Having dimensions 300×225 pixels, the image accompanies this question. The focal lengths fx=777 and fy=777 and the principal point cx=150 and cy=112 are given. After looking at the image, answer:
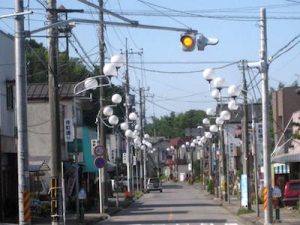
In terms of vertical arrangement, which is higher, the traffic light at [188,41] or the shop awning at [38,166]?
the traffic light at [188,41]

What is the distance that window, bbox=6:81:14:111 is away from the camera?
39.6 metres

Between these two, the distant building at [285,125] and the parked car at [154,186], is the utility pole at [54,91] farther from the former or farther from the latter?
the parked car at [154,186]

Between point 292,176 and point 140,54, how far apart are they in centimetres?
3173

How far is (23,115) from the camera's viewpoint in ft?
71.1

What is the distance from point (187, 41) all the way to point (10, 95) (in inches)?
865

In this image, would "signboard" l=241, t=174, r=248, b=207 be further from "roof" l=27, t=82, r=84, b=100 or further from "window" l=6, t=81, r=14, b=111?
"window" l=6, t=81, r=14, b=111

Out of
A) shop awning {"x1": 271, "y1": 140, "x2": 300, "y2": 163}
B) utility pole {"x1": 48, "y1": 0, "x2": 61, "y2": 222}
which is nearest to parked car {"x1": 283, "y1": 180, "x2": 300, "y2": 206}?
shop awning {"x1": 271, "y1": 140, "x2": 300, "y2": 163}

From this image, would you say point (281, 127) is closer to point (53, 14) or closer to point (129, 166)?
point (129, 166)

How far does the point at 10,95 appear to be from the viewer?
40.1 metres

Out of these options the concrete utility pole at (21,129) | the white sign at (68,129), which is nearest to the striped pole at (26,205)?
the concrete utility pole at (21,129)

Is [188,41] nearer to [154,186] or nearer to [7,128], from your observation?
[7,128]

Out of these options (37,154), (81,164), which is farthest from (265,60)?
(81,164)

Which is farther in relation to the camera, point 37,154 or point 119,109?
point 119,109

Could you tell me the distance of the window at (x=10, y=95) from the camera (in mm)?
39597
